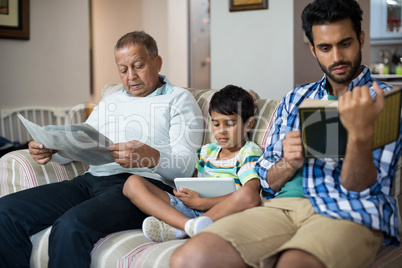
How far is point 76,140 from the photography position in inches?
Result: 70.2

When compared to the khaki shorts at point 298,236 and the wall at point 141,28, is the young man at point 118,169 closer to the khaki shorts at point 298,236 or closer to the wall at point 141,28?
the khaki shorts at point 298,236

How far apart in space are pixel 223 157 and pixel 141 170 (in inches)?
14.6

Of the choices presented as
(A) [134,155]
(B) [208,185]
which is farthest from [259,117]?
(A) [134,155]

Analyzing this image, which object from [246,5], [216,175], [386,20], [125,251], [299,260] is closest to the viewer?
[299,260]

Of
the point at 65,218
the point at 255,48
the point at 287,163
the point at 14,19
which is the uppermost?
the point at 14,19

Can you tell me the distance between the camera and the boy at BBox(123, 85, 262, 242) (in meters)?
1.70

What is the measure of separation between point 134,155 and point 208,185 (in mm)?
321

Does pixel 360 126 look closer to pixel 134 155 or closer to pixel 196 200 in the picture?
pixel 196 200

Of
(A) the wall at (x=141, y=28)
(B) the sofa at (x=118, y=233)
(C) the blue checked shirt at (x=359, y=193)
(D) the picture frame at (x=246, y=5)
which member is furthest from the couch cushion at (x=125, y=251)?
(A) the wall at (x=141, y=28)

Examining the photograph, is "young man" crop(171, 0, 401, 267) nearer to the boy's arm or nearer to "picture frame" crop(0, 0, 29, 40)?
the boy's arm

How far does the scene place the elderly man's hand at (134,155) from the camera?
6.00 feet

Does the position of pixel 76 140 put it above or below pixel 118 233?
above

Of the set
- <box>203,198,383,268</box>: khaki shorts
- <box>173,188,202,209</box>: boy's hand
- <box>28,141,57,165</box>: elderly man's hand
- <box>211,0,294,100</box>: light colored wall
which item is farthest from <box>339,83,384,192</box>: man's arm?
<box>211,0,294,100</box>: light colored wall

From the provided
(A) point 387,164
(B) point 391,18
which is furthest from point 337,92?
(B) point 391,18
